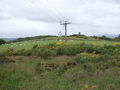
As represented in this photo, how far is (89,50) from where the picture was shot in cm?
2688

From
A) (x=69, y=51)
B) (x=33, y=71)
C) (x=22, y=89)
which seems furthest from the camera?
(x=69, y=51)

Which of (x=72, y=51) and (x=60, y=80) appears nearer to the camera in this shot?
(x=60, y=80)

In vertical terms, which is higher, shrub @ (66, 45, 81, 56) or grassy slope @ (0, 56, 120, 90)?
Answer: shrub @ (66, 45, 81, 56)

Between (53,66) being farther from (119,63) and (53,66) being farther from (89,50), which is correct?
(89,50)

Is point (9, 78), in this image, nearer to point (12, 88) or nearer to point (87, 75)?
point (12, 88)

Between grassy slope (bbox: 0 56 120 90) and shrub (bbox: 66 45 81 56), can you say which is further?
shrub (bbox: 66 45 81 56)

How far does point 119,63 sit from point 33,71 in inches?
242

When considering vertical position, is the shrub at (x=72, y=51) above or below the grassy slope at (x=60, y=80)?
above

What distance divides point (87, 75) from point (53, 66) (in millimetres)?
4147

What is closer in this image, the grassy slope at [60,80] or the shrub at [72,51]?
the grassy slope at [60,80]

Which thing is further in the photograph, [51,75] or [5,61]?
[5,61]

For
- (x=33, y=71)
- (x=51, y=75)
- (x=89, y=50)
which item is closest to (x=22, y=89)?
(x=51, y=75)

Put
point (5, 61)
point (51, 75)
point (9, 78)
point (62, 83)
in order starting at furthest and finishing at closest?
point (5, 61)
point (51, 75)
point (9, 78)
point (62, 83)

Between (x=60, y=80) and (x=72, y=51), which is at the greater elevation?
(x=72, y=51)
